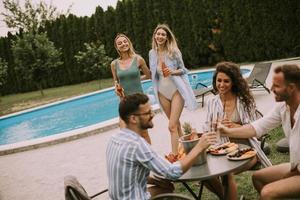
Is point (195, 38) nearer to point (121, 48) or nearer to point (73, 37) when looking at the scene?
point (73, 37)

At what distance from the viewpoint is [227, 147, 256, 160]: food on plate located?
3.12 metres

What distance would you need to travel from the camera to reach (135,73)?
570cm

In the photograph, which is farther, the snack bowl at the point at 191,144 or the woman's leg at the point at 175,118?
the woman's leg at the point at 175,118

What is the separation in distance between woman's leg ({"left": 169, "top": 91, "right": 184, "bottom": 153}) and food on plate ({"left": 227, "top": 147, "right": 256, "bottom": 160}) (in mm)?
2164

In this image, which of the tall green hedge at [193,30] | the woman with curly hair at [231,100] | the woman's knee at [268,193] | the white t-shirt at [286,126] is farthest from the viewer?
the tall green hedge at [193,30]

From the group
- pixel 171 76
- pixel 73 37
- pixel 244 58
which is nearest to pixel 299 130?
pixel 171 76

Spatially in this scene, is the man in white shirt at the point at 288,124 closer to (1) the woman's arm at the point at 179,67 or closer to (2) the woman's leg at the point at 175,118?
(2) the woman's leg at the point at 175,118

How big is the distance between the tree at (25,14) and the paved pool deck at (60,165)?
27.3m

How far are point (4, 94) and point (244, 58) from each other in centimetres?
1471

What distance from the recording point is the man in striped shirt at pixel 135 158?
9.12 feet

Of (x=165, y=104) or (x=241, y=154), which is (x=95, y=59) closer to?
(x=165, y=104)

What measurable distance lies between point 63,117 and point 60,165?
8185mm

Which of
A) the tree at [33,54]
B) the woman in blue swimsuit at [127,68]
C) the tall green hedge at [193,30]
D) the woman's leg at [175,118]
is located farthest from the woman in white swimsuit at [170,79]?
Answer: the tree at [33,54]

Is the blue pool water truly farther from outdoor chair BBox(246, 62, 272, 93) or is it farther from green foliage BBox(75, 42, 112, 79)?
outdoor chair BBox(246, 62, 272, 93)
